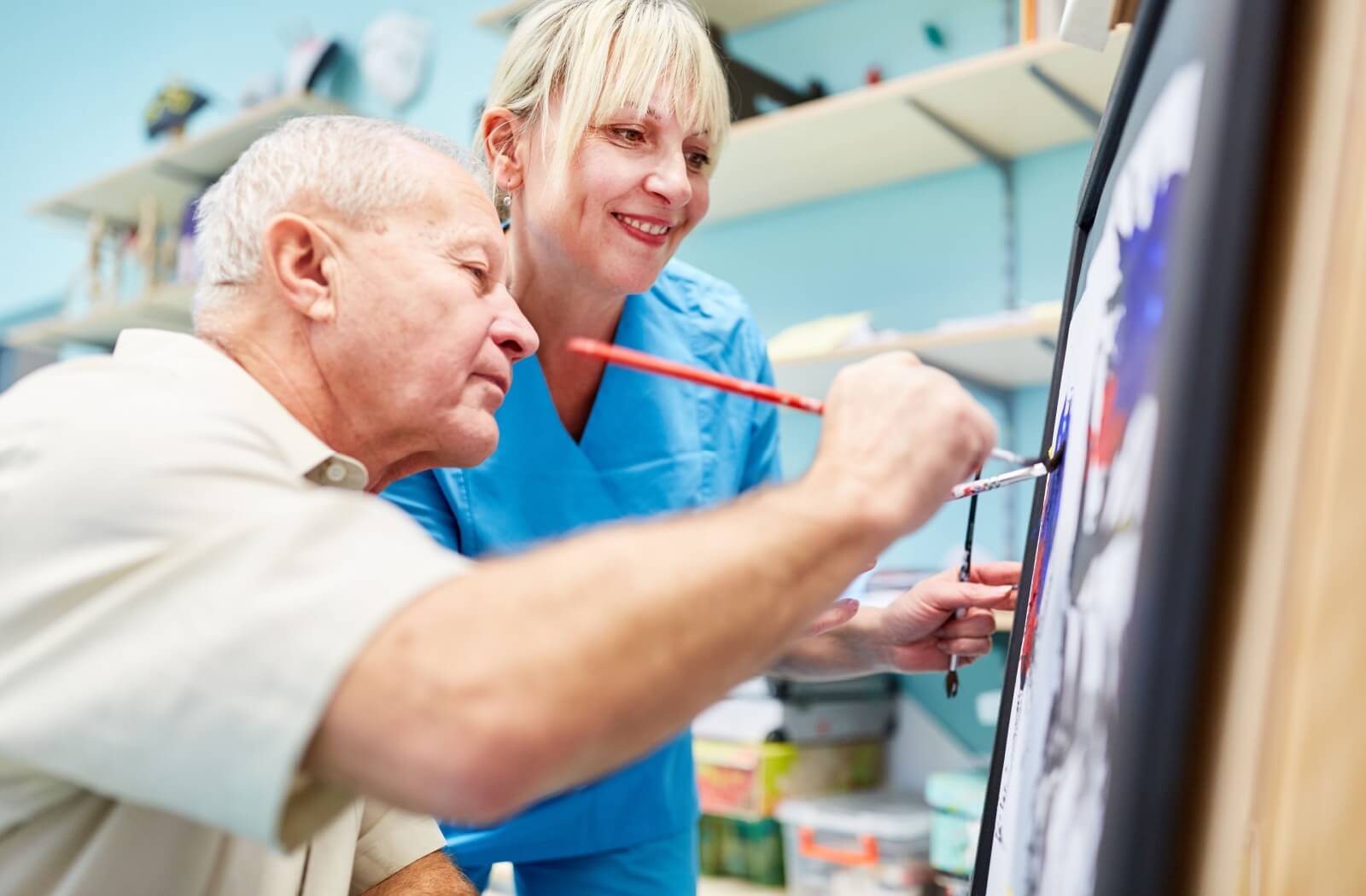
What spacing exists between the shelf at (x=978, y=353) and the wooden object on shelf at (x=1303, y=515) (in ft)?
4.00

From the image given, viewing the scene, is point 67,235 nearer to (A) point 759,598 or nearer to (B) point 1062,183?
(B) point 1062,183

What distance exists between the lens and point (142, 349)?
0.72 meters

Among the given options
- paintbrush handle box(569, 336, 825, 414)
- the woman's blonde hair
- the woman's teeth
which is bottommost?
paintbrush handle box(569, 336, 825, 414)

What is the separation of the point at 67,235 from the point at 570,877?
3.89 m

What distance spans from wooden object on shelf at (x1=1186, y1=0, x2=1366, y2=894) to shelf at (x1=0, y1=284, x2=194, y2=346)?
→ 9.92ft

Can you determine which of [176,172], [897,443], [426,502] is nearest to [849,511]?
[897,443]

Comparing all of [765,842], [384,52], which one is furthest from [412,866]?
[384,52]

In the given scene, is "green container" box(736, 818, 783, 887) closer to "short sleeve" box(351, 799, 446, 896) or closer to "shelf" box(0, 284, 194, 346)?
"short sleeve" box(351, 799, 446, 896)

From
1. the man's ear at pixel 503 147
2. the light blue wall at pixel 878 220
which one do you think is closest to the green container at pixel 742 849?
the light blue wall at pixel 878 220

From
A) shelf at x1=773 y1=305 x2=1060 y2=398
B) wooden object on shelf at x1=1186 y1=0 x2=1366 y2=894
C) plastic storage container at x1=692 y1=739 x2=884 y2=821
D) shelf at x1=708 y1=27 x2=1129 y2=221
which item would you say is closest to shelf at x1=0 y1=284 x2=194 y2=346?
shelf at x1=708 y1=27 x2=1129 y2=221

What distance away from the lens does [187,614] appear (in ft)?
1.54

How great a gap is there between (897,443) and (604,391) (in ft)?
2.30

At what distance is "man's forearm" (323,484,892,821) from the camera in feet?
1.41

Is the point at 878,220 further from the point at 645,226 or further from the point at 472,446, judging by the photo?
the point at 472,446
